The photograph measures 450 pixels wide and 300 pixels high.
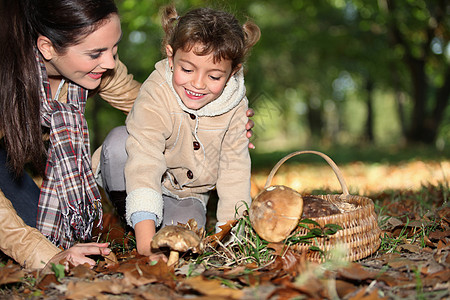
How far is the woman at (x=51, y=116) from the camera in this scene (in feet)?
7.20

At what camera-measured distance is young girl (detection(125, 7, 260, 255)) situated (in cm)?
224

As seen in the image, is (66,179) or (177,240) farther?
(66,179)

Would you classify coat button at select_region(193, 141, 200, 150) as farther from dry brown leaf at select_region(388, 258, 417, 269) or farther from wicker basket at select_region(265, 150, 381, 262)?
dry brown leaf at select_region(388, 258, 417, 269)

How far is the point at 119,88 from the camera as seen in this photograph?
3041 millimetres

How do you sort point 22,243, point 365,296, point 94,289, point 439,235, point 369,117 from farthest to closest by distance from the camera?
point 369,117
point 439,235
point 22,243
point 94,289
point 365,296

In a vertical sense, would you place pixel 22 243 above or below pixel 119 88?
below

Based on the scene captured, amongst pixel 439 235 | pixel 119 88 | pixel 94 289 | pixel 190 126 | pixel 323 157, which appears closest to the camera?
pixel 94 289

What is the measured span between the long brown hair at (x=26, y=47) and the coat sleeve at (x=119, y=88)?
1.96 feet

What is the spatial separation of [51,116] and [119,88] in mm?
614

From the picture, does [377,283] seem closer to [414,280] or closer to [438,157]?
[414,280]

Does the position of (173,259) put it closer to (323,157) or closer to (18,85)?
(323,157)

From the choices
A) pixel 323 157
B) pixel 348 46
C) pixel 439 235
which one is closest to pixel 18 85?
pixel 323 157

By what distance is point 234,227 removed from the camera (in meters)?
2.38

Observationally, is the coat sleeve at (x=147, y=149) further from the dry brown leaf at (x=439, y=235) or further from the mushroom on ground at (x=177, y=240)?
the dry brown leaf at (x=439, y=235)
